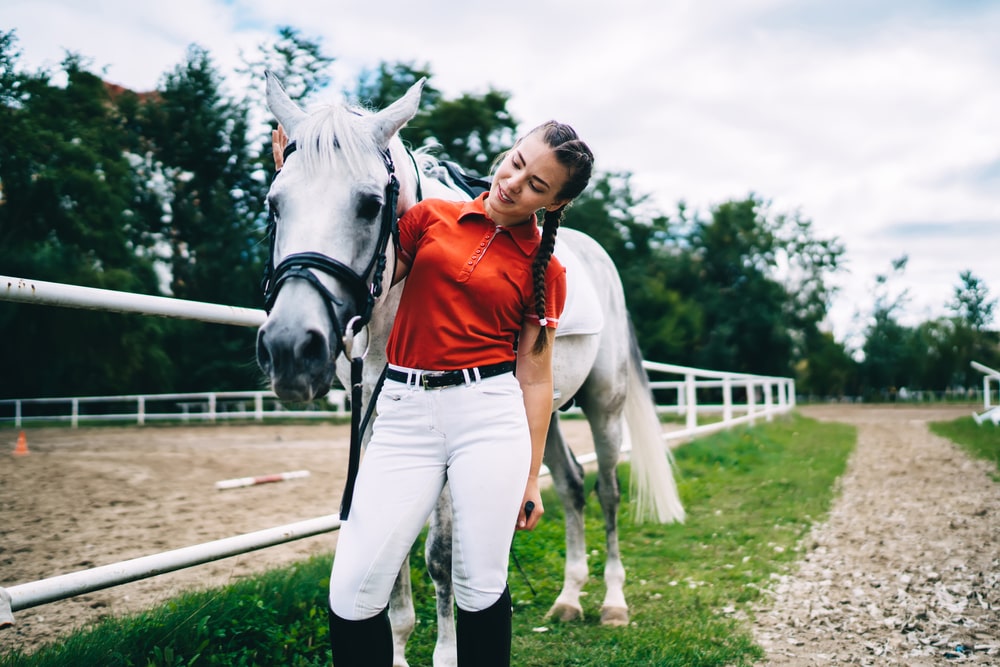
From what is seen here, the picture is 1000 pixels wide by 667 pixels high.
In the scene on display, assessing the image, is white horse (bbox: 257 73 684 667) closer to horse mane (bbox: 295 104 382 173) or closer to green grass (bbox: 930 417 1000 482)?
horse mane (bbox: 295 104 382 173)

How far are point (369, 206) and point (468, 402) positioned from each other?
22.7 inches

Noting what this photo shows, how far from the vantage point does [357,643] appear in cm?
164

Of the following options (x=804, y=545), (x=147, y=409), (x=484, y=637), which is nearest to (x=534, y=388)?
(x=484, y=637)

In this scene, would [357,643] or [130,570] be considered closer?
[357,643]

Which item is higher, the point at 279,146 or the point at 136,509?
the point at 279,146

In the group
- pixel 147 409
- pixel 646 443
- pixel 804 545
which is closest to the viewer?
pixel 646 443

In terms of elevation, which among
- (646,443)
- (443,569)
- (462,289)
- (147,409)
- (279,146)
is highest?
(279,146)

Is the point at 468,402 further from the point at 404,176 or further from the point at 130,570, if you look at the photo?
the point at 130,570

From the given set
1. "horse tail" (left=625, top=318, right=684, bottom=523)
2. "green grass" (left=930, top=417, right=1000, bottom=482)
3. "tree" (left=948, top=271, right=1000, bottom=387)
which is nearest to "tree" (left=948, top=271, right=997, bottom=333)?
"tree" (left=948, top=271, right=1000, bottom=387)

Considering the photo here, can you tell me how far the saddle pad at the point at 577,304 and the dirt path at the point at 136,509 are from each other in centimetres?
187

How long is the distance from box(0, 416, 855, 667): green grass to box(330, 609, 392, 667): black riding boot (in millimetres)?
1019

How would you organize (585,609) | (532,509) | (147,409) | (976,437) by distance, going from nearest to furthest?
(532,509) → (585,609) → (976,437) → (147,409)

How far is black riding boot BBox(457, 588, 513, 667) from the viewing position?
1711 mm

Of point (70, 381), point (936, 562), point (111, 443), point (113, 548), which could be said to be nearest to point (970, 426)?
point (936, 562)
